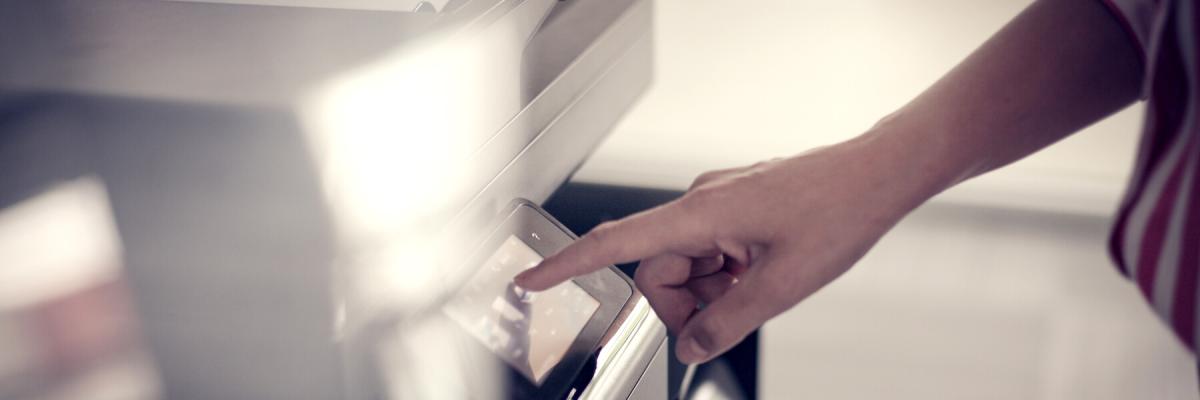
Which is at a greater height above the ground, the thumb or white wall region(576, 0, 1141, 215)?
white wall region(576, 0, 1141, 215)

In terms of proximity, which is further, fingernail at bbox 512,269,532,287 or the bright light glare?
fingernail at bbox 512,269,532,287

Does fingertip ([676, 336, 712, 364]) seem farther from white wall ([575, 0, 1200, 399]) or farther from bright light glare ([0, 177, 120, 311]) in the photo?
white wall ([575, 0, 1200, 399])

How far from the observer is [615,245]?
1.52ft

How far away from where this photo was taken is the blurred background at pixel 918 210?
99 cm

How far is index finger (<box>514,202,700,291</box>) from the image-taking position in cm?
46

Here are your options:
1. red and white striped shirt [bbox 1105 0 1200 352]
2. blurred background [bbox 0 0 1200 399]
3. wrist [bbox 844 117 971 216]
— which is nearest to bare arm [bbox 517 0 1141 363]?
wrist [bbox 844 117 971 216]

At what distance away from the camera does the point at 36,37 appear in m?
0.48

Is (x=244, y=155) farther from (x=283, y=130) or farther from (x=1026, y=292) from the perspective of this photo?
(x=1026, y=292)

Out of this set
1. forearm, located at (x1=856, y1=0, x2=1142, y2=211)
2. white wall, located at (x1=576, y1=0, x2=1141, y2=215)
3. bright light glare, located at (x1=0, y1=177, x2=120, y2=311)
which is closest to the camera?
bright light glare, located at (x1=0, y1=177, x2=120, y2=311)

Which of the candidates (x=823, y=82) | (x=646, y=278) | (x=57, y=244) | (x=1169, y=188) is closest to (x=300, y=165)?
(x=57, y=244)

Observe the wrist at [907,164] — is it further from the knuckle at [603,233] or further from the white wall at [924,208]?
the white wall at [924,208]

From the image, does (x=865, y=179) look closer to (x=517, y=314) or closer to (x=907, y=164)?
(x=907, y=164)

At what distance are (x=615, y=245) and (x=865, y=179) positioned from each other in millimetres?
130

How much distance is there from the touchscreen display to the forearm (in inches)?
7.3
